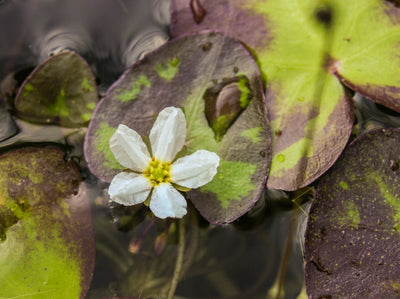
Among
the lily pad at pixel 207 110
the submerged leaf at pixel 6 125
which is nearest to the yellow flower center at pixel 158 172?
the lily pad at pixel 207 110

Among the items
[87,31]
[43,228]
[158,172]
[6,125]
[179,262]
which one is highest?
[87,31]

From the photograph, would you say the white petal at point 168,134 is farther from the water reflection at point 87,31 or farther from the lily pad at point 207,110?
the water reflection at point 87,31

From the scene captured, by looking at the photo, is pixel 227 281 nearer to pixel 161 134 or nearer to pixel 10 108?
pixel 161 134

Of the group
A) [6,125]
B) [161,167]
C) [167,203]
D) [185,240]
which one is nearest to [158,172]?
[161,167]

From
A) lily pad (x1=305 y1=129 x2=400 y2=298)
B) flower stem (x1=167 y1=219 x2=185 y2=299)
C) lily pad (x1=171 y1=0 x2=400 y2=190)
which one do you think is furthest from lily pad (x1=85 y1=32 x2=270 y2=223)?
lily pad (x1=305 y1=129 x2=400 y2=298)

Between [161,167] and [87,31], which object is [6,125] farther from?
[161,167]
